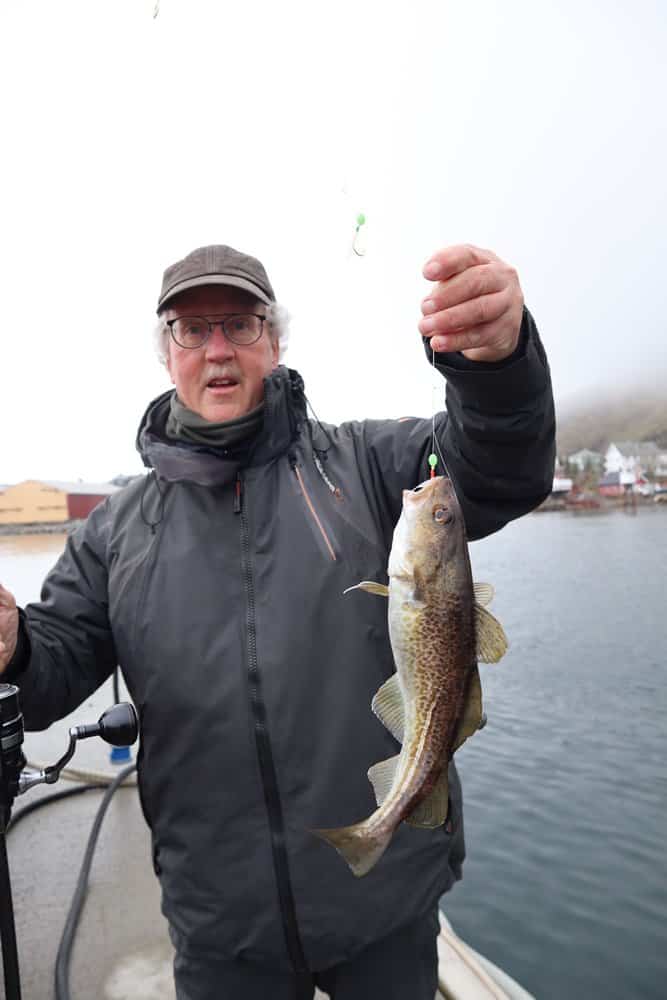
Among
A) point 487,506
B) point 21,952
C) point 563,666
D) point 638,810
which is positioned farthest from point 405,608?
point 563,666

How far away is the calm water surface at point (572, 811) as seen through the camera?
6348mm

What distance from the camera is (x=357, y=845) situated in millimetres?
1745

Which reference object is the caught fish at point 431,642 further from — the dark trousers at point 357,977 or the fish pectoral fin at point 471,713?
the dark trousers at point 357,977

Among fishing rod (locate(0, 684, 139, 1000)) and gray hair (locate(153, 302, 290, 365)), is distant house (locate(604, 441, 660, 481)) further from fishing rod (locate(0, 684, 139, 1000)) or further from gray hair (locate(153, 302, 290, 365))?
fishing rod (locate(0, 684, 139, 1000))

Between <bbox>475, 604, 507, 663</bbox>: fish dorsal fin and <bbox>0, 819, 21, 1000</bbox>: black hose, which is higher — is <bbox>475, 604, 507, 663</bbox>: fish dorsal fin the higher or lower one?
the higher one

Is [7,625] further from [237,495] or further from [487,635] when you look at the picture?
[487,635]

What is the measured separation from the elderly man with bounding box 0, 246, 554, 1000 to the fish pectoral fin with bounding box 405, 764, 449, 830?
29 cm

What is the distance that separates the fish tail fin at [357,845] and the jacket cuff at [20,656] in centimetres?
118

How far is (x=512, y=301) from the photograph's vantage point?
68.7 inches

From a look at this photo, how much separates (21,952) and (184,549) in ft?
9.34

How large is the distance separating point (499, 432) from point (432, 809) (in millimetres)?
1053

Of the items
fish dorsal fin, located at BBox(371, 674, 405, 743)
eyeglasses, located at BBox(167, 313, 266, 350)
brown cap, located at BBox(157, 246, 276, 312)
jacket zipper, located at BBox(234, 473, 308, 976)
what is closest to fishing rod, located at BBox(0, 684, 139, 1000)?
jacket zipper, located at BBox(234, 473, 308, 976)

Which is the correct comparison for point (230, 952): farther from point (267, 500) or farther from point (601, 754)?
point (601, 754)

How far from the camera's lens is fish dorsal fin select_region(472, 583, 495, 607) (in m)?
2.03
